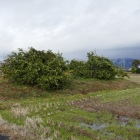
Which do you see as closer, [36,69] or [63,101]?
[63,101]

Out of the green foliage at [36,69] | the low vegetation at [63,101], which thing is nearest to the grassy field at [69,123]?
the low vegetation at [63,101]

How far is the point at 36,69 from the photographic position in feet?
77.2

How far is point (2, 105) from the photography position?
16719mm

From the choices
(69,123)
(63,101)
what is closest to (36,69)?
(63,101)

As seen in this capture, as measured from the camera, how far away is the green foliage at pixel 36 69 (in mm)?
23453

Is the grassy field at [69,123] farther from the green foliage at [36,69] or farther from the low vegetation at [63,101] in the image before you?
the green foliage at [36,69]

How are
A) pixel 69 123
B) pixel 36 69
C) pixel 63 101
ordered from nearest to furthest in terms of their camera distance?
pixel 69 123, pixel 63 101, pixel 36 69

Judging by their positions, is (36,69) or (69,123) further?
(36,69)

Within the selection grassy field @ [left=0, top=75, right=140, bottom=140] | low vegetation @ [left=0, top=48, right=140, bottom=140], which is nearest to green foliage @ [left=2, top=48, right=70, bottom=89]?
low vegetation @ [left=0, top=48, right=140, bottom=140]

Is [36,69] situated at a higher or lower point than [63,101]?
higher

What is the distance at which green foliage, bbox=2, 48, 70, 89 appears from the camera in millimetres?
23453

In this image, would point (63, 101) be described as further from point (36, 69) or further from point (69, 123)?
point (69, 123)

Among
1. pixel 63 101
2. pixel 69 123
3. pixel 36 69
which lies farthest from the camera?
pixel 36 69

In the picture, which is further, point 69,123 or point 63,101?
point 63,101
